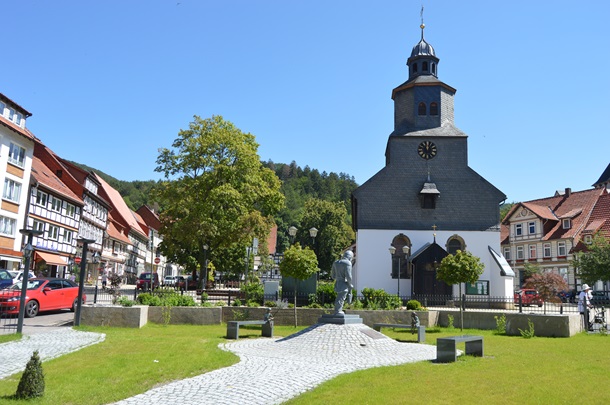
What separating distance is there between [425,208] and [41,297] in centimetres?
2513

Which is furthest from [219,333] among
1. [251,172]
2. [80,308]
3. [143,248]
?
[143,248]

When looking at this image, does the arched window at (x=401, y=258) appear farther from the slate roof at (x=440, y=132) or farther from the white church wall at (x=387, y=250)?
the slate roof at (x=440, y=132)

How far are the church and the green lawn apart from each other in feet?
66.5

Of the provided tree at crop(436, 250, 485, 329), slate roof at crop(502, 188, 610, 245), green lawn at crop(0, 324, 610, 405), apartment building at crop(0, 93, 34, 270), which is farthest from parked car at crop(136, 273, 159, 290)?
slate roof at crop(502, 188, 610, 245)

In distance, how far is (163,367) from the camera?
1066 centimetres

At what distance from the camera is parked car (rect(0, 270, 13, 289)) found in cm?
2270

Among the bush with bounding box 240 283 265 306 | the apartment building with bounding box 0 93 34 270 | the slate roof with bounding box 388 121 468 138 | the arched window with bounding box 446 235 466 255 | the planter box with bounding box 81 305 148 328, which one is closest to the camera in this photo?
the planter box with bounding box 81 305 148 328

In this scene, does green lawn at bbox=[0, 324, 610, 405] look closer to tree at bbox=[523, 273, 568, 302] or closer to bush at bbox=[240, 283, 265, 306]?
bush at bbox=[240, 283, 265, 306]

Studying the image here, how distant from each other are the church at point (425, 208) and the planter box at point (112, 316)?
1963cm

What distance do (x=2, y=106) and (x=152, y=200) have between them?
12.3 metres

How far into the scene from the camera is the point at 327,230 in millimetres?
71875

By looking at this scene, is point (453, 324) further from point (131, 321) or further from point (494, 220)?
point (494, 220)

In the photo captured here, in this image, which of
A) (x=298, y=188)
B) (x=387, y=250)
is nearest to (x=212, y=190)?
(x=387, y=250)

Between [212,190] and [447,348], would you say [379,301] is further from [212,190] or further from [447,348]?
[212,190]
